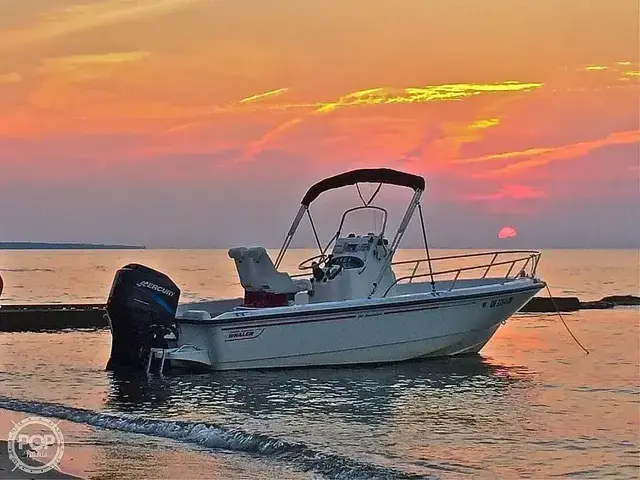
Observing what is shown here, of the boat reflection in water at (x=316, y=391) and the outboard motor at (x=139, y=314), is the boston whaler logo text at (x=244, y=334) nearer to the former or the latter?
the boat reflection in water at (x=316, y=391)

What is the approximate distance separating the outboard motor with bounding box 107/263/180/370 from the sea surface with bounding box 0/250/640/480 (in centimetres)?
48

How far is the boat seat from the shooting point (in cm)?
1694

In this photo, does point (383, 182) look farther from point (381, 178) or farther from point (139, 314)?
point (139, 314)

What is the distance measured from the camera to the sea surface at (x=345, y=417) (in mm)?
10305

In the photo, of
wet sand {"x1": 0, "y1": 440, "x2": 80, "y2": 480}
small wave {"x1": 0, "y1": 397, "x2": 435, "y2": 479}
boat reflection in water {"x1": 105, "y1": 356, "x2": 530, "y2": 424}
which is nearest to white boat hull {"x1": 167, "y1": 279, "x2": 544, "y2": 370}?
boat reflection in water {"x1": 105, "y1": 356, "x2": 530, "y2": 424}

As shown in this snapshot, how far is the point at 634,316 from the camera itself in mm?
33406

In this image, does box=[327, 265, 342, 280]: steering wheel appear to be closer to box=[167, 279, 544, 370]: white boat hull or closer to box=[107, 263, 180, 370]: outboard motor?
box=[167, 279, 544, 370]: white boat hull

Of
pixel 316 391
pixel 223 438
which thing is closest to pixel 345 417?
pixel 316 391

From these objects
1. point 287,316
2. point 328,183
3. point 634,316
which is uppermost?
point 328,183

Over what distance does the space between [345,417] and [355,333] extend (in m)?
4.01

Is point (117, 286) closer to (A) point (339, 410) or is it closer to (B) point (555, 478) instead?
(A) point (339, 410)

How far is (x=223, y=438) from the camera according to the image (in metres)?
11.4

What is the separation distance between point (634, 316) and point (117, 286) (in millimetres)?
22349

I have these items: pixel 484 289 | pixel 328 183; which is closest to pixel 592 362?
pixel 484 289
